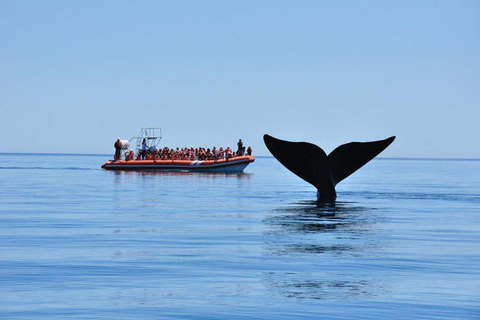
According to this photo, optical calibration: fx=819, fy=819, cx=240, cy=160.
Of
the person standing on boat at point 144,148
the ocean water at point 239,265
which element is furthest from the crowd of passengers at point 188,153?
the ocean water at point 239,265

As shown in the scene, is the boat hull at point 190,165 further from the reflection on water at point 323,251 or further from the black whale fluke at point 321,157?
the black whale fluke at point 321,157

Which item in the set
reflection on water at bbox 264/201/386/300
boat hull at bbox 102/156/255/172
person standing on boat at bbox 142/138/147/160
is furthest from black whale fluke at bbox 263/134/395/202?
person standing on boat at bbox 142/138/147/160

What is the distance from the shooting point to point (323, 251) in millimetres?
12633

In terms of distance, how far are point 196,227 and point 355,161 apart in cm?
444

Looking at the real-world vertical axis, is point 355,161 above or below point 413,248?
above

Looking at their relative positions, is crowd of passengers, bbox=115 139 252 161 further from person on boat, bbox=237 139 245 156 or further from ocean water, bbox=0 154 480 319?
ocean water, bbox=0 154 480 319

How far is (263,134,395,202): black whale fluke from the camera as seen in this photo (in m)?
18.7

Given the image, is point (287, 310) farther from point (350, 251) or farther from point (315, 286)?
point (350, 251)

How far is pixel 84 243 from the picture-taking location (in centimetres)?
1381

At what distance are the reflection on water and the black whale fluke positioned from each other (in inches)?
39.9

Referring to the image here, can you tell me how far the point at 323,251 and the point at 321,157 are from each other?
24.0 ft

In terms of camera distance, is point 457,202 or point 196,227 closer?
point 196,227

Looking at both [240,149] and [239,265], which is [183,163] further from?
[239,265]

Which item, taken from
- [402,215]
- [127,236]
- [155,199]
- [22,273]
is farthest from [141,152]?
[22,273]
